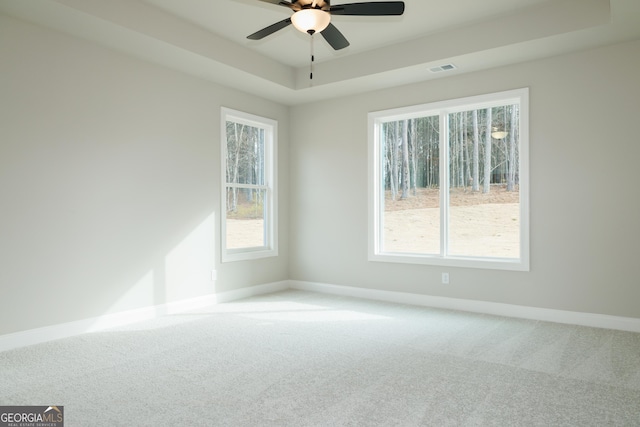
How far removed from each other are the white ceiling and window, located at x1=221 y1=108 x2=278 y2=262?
2.16ft

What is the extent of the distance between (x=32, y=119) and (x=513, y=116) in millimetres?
4650

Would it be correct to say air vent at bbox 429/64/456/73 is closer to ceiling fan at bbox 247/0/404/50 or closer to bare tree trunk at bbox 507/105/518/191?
bare tree trunk at bbox 507/105/518/191

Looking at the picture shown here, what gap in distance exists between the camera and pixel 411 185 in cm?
538

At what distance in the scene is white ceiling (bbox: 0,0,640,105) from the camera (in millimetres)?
3562

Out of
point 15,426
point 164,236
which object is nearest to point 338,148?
point 164,236

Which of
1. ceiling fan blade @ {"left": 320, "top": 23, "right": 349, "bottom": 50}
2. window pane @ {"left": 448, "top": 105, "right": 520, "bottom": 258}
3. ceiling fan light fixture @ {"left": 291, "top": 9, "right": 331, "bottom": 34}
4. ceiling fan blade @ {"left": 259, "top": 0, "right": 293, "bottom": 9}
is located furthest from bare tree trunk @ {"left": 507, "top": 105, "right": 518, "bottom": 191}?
ceiling fan blade @ {"left": 259, "top": 0, "right": 293, "bottom": 9}

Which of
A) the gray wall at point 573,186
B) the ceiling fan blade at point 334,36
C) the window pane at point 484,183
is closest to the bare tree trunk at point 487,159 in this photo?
the window pane at point 484,183

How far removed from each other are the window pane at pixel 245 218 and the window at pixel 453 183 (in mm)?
1556

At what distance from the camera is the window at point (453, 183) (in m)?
4.63

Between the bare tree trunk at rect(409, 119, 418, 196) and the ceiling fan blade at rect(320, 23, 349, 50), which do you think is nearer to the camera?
the ceiling fan blade at rect(320, 23, 349, 50)

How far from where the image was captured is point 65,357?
3281 millimetres

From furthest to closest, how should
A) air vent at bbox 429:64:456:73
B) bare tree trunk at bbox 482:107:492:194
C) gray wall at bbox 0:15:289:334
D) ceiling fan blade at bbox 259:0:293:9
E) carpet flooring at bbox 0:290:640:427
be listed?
1. bare tree trunk at bbox 482:107:492:194
2. air vent at bbox 429:64:456:73
3. gray wall at bbox 0:15:289:334
4. ceiling fan blade at bbox 259:0:293:9
5. carpet flooring at bbox 0:290:640:427

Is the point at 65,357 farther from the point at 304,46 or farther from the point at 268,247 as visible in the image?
the point at 304,46

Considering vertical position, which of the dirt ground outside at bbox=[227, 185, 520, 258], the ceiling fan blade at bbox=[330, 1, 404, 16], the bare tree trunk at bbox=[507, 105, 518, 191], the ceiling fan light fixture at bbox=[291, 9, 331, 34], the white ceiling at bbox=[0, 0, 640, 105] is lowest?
the dirt ground outside at bbox=[227, 185, 520, 258]
